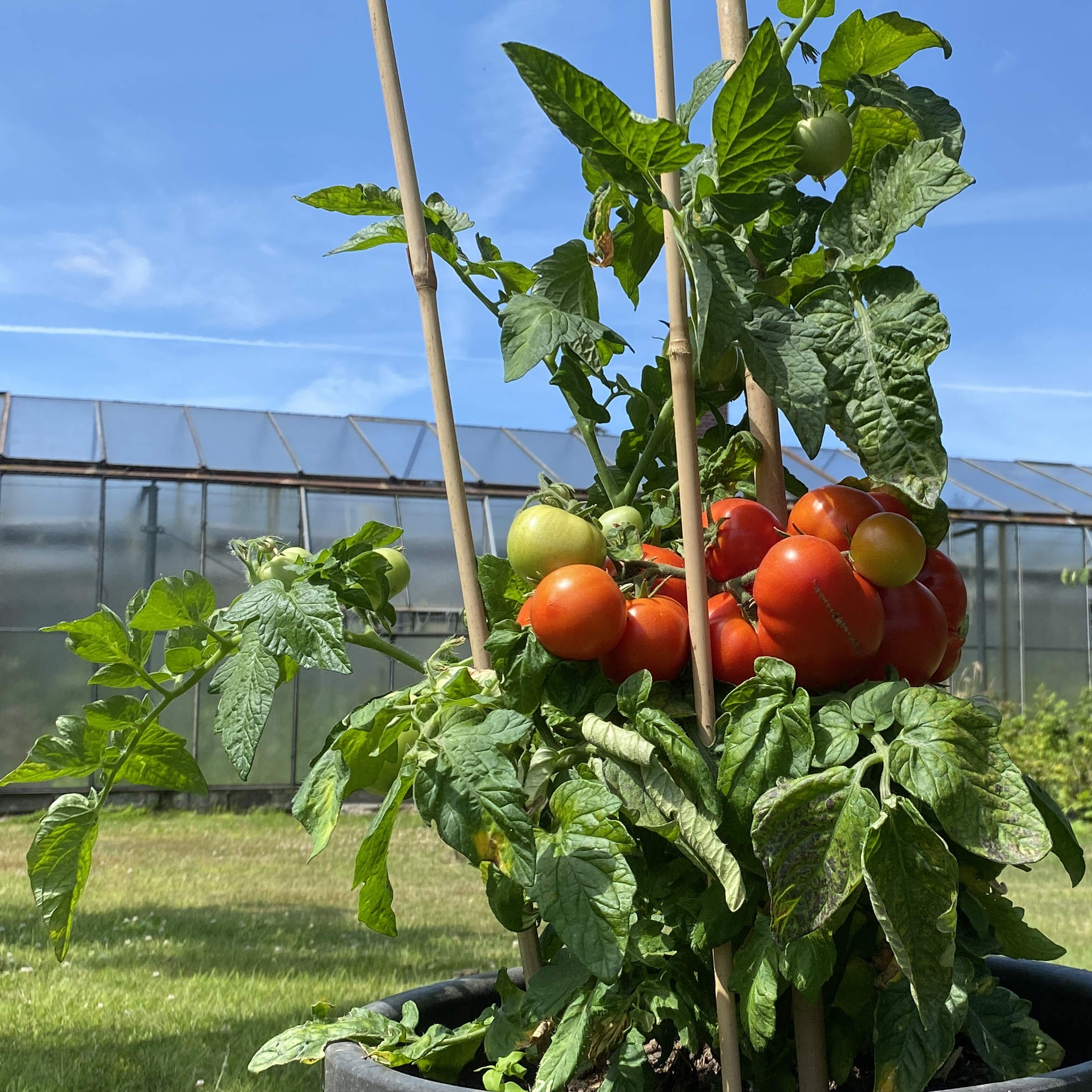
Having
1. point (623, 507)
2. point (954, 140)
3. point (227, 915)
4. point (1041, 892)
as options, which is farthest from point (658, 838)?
point (1041, 892)

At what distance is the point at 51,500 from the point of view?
6930mm

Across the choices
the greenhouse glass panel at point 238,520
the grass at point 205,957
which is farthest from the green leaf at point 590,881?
the greenhouse glass panel at point 238,520

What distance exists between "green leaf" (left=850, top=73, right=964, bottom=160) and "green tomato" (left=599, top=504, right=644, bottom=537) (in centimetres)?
35

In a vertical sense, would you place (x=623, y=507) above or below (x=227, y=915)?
above

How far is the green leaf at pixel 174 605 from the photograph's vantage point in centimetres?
79

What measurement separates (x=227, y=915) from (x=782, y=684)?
340cm

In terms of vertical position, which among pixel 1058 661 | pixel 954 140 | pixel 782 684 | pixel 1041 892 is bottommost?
pixel 1041 892

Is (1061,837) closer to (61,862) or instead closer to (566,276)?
(566,276)

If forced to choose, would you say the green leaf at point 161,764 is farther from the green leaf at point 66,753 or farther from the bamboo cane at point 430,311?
the bamboo cane at point 430,311

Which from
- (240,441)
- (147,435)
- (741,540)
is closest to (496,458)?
(240,441)

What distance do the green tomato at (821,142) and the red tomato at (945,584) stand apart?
302 millimetres

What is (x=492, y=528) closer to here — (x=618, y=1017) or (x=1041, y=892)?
(x=1041, y=892)

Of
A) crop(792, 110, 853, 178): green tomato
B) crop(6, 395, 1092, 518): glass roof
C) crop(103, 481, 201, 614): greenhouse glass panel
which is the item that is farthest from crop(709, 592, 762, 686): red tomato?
crop(103, 481, 201, 614): greenhouse glass panel

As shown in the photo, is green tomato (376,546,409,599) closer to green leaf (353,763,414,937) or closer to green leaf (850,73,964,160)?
green leaf (353,763,414,937)
